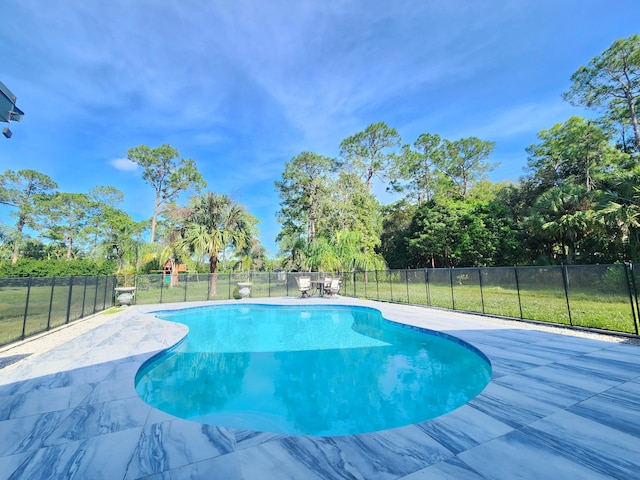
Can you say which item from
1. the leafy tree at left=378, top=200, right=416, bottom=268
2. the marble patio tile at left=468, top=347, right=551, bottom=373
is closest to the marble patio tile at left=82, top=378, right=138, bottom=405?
the marble patio tile at left=468, top=347, right=551, bottom=373

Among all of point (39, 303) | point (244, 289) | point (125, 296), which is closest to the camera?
point (39, 303)

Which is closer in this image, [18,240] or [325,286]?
[325,286]

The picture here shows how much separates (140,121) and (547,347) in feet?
65.9

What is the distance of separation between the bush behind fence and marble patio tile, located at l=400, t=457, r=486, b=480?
18.5 feet

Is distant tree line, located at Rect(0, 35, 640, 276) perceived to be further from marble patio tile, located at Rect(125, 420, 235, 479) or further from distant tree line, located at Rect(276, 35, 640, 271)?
marble patio tile, located at Rect(125, 420, 235, 479)

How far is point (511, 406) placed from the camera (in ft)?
8.27

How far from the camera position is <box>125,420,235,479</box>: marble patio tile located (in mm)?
1780

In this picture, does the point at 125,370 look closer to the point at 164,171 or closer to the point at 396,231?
the point at 396,231

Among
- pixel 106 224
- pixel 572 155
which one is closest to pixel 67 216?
pixel 106 224

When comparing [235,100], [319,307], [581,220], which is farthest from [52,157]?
[581,220]

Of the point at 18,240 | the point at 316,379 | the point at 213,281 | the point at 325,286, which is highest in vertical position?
the point at 18,240

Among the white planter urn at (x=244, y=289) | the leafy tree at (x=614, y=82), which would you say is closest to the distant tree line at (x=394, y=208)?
the leafy tree at (x=614, y=82)

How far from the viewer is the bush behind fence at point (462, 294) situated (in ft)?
17.9

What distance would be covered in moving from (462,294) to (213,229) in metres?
12.8
